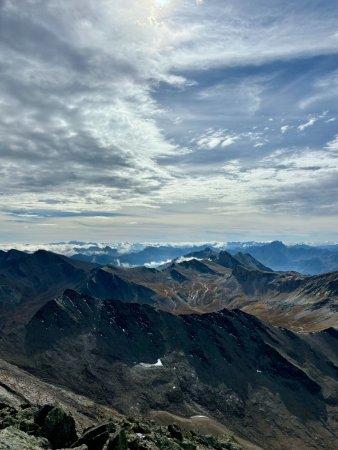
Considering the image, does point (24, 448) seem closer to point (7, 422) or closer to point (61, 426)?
point (61, 426)

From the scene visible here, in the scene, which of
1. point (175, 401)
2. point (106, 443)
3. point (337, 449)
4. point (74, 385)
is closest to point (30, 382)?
point (74, 385)

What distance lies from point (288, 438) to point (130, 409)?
7883 centimetres

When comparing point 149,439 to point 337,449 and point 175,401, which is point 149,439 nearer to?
point 175,401

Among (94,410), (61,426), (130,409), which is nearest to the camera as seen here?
(61,426)

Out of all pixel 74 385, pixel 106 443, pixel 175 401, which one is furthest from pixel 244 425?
pixel 106 443

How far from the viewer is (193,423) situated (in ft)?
534

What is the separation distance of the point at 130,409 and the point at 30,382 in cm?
5956

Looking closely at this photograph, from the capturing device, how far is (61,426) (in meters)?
41.9

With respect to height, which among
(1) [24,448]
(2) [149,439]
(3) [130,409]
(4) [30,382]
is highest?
(1) [24,448]

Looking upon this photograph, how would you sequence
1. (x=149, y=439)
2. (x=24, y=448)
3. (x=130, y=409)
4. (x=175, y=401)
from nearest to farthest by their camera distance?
(x=24, y=448)
(x=149, y=439)
(x=130, y=409)
(x=175, y=401)

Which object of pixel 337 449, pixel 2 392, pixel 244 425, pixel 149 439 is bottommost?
pixel 337 449

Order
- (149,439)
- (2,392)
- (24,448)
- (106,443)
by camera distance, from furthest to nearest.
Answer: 1. (2,392)
2. (149,439)
3. (106,443)
4. (24,448)

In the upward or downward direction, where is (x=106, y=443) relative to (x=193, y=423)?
upward

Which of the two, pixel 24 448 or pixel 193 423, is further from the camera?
pixel 193 423
